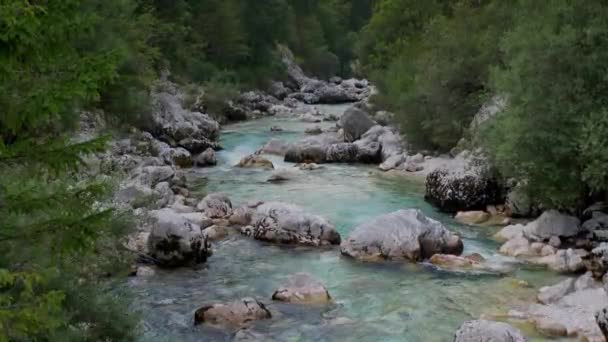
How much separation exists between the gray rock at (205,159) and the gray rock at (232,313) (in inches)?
573

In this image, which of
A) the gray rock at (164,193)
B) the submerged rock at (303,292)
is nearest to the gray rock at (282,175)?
the gray rock at (164,193)

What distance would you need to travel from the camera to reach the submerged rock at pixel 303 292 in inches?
460

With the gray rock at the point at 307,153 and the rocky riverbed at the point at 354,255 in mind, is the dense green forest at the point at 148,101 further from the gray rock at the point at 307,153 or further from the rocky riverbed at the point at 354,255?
the gray rock at the point at 307,153

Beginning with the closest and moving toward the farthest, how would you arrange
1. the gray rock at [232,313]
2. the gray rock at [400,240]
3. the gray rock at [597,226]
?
the gray rock at [232,313] → the gray rock at [400,240] → the gray rock at [597,226]

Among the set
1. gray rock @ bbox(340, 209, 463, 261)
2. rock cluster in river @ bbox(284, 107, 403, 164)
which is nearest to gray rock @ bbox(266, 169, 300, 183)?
rock cluster in river @ bbox(284, 107, 403, 164)

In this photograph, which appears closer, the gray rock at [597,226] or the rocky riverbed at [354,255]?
the rocky riverbed at [354,255]

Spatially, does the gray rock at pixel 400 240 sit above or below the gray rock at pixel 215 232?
above

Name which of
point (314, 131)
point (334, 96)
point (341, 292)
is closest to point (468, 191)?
point (341, 292)

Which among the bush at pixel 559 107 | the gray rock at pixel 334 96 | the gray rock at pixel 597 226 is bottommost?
the gray rock at pixel 597 226

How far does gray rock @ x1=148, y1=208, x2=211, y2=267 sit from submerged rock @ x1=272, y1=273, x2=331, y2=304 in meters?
2.39

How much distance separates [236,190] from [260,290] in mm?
8569

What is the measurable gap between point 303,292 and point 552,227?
20.8 feet

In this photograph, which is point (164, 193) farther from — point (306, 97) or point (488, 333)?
point (306, 97)

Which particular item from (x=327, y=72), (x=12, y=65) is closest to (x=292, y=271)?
(x=12, y=65)
